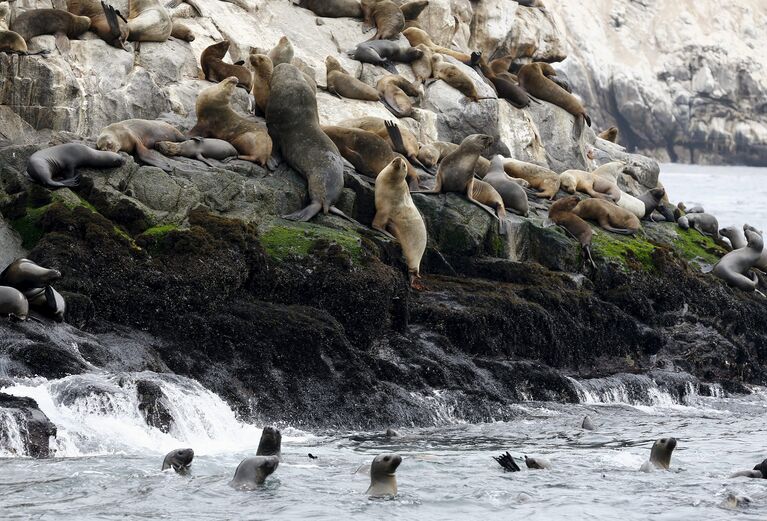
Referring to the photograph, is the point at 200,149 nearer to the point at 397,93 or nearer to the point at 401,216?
the point at 401,216

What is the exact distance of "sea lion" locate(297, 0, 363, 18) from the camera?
79.3 feet

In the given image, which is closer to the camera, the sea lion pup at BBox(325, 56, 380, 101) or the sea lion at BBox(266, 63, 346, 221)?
the sea lion at BBox(266, 63, 346, 221)

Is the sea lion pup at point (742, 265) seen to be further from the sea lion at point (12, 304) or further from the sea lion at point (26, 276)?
the sea lion at point (12, 304)

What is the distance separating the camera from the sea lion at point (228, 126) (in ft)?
55.8

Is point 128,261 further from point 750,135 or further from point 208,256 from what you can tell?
point 750,135

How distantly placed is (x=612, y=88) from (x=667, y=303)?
7004 centimetres

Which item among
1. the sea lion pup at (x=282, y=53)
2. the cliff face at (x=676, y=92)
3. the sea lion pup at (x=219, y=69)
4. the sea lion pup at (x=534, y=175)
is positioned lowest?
the cliff face at (x=676, y=92)

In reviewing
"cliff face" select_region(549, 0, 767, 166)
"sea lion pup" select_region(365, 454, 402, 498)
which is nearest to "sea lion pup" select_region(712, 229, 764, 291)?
"sea lion pup" select_region(365, 454, 402, 498)

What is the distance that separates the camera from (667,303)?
727 inches

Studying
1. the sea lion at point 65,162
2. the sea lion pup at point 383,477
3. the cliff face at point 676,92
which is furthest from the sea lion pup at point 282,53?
the cliff face at point 676,92

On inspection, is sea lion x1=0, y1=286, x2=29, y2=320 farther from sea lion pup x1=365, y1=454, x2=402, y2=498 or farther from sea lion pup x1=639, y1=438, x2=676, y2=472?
sea lion pup x1=639, y1=438, x2=676, y2=472

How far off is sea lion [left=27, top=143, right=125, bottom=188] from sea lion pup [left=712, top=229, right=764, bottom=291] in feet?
30.5

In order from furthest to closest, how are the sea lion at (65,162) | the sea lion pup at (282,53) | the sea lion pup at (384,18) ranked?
the sea lion pup at (384,18) < the sea lion pup at (282,53) < the sea lion at (65,162)

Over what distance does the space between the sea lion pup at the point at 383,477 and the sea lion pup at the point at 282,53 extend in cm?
1158
